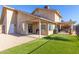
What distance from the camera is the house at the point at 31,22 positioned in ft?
46.5

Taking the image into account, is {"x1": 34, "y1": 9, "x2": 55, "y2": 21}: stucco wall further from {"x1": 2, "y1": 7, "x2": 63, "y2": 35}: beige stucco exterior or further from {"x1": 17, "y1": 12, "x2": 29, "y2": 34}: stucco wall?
{"x1": 17, "y1": 12, "x2": 29, "y2": 34}: stucco wall

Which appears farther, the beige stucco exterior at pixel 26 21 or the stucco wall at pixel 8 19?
the beige stucco exterior at pixel 26 21

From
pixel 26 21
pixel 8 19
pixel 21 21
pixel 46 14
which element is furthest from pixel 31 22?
pixel 8 19

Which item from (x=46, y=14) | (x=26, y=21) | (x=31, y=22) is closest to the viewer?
(x=26, y=21)

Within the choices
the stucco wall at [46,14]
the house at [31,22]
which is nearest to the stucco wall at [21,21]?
the house at [31,22]

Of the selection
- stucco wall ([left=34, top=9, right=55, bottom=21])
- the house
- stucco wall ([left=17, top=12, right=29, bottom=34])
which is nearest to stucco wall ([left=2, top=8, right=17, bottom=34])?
the house

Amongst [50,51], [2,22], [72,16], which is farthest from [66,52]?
[2,22]

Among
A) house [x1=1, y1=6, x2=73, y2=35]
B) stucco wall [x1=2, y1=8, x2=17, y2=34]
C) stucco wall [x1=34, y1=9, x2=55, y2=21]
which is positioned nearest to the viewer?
stucco wall [x1=2, y1=8, x2=17, y2=34]

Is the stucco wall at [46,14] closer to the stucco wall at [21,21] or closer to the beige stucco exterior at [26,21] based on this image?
the beige stucco exterior at [26,21]

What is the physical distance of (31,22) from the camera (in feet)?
56.8

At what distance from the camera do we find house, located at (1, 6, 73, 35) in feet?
46.5

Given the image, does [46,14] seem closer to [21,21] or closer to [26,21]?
[26,21]
